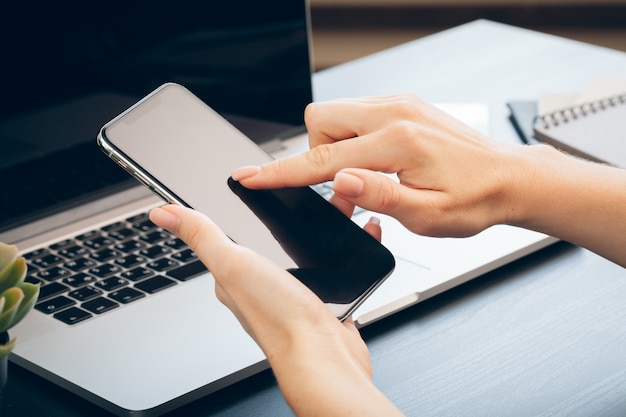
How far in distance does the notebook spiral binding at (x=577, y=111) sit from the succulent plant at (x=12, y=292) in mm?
615

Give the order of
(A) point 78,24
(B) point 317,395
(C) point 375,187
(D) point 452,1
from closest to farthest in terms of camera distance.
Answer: (B) point 317,395
(C) point 375,187
(A) point 78,24
(D) point 452,1

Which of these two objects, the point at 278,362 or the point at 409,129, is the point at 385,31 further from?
the point at 278,362

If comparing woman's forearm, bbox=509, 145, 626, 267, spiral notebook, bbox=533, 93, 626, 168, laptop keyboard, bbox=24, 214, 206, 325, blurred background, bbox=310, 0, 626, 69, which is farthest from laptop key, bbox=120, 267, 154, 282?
blurred background, bbox=310, 0, 626, 69

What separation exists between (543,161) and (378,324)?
0.60 feet

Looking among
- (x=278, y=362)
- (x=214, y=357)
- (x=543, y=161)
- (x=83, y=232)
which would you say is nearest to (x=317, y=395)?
(x=278, y=362)

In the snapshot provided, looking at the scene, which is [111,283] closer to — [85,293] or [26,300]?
[85,293]

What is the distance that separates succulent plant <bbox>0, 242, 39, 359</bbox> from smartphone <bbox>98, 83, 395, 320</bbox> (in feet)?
0.39

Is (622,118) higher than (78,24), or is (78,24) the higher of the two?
(78,24)

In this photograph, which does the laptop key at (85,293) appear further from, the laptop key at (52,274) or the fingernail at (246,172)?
the fingernail at (246,172)

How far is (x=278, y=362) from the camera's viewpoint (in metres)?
0.44

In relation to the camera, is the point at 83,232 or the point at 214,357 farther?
the point at 83,232

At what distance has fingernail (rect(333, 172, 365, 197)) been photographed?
0.53m

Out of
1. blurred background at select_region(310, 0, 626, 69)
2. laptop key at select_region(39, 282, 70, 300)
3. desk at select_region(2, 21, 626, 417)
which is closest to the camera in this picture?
desk at select_region(2, 21, 626, 417)

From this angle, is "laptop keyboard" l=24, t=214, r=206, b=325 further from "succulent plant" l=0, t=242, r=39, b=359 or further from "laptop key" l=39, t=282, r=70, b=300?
"succulent plant" l=0, t=242, r=39, b=359
